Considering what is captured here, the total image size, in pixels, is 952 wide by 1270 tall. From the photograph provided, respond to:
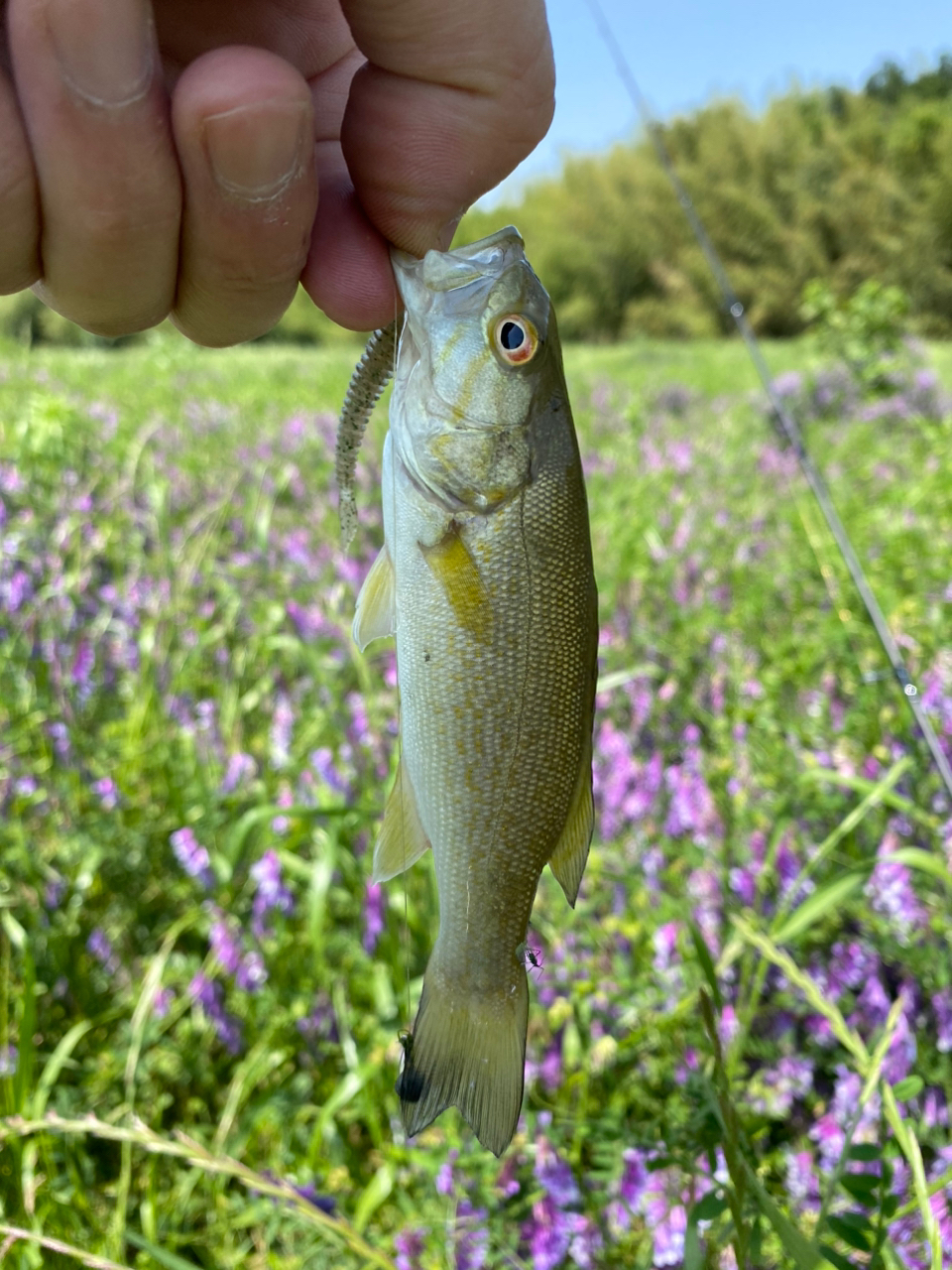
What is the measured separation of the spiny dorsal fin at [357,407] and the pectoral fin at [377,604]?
6 cm

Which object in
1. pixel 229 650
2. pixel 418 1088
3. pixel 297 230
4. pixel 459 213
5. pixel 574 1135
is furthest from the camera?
pixel 229 650

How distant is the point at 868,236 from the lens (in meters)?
28.0

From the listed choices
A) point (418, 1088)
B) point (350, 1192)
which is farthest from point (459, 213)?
point (350, 1192)

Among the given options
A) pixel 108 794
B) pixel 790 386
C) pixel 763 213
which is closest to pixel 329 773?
pixel 108 794

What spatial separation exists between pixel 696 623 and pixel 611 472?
2.18 metres

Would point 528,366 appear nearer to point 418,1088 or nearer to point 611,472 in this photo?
point 418,1088

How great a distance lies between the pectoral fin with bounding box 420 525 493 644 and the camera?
108cm

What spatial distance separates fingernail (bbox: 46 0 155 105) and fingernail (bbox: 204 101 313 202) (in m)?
0.08

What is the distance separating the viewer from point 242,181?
1046 mm

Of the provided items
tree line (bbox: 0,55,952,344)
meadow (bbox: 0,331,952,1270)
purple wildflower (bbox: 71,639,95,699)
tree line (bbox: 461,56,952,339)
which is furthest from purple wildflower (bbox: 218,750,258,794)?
tree line (bbox: 461,56,952,339)

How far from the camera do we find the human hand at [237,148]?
0.95 metres

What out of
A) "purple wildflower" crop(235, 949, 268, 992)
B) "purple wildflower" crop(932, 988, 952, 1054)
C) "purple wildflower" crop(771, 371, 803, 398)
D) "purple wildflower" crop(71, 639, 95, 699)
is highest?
"purple wildflower" crop(71, 639, 95, 699)

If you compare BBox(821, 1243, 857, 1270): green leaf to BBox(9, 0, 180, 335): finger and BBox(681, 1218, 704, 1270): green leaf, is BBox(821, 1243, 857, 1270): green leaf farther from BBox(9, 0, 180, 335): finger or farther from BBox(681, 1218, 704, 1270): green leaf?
BBox(9, 0, 180, 335): finger

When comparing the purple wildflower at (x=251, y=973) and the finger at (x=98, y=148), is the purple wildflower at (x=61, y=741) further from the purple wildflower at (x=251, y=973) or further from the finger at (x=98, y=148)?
the finger at (x=98, y=148)
